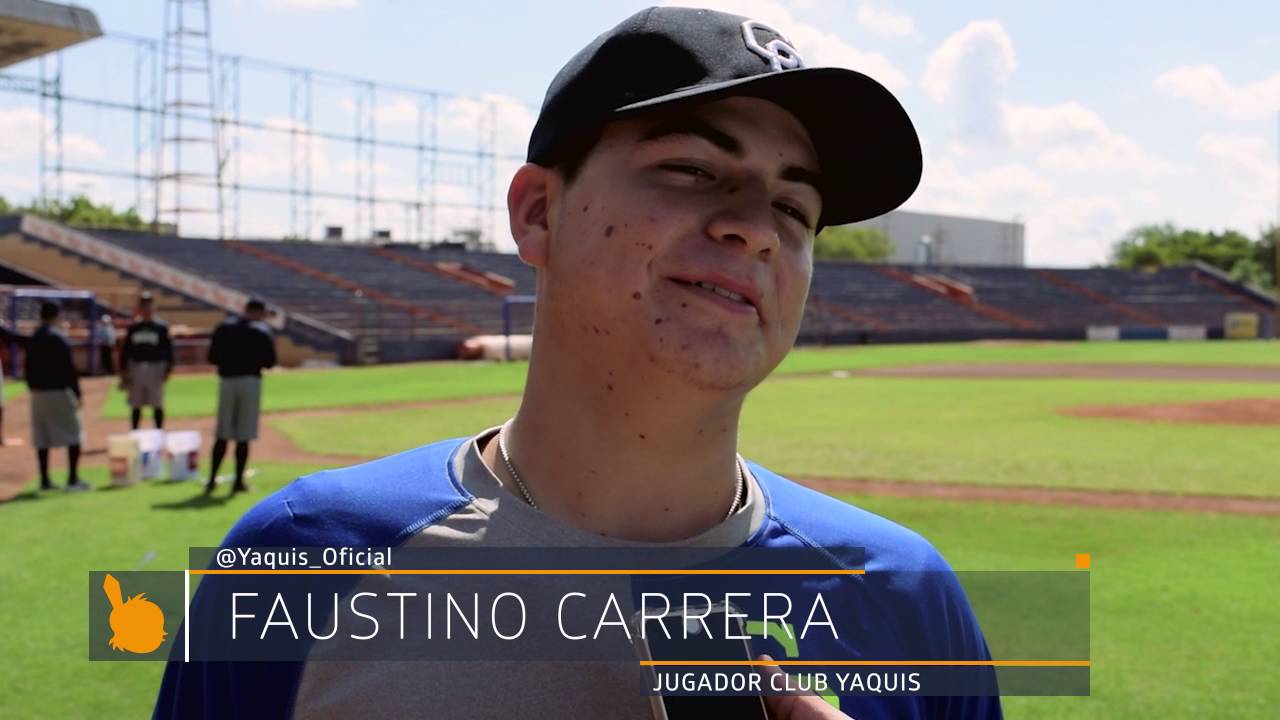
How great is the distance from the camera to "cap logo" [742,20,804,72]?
4.89 ft

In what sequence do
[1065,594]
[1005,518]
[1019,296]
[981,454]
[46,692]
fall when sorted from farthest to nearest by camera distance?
[1019,296] → [981,454] → [1005,518] → [1065,594] → [46,692]

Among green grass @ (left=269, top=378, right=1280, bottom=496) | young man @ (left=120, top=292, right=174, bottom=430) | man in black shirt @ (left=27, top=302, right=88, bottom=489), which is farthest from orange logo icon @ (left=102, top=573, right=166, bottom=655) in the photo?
young man @ (left=120, top=292, right=174, bottom=430)

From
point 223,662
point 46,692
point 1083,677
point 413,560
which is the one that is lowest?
point 46,692

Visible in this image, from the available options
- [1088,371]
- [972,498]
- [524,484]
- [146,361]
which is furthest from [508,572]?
[1088,371]

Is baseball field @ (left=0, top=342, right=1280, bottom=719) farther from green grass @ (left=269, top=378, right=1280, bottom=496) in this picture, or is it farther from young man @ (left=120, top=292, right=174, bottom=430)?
young man @ (left=120, top=292, right=174, bottom=430)

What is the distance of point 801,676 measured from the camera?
1.48m

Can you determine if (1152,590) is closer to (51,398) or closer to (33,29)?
(51,398)

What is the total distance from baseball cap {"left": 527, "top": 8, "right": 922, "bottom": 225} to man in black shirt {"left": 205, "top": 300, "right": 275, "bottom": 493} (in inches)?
415

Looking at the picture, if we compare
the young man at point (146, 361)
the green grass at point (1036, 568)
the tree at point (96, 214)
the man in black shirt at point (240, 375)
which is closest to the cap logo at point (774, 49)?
the green grass at point (1036, 568)

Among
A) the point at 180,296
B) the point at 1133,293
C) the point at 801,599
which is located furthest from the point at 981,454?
the point at 1133,293

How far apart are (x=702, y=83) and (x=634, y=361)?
1.19ft

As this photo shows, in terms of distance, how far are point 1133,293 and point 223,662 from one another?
75.8 metres

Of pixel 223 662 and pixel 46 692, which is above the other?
pixel 223 662

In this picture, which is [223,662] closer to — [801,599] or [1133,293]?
[801,599]
